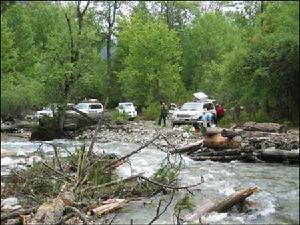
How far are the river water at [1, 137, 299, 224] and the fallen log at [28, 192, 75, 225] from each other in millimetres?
1627

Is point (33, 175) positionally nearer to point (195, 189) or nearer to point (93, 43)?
point (195, 189)

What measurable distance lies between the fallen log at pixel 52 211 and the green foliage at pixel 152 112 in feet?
57.4

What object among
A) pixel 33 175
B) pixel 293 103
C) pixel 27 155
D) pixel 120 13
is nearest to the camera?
pixel 33 175

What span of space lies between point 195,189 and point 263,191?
158cm

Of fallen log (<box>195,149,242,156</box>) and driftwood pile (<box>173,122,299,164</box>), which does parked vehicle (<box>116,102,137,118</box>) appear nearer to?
driftwood pile (<box>173,122,299,164</box>)

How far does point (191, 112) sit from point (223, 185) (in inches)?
549

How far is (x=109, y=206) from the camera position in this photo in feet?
31.7

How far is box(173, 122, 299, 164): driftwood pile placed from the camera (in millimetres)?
15914

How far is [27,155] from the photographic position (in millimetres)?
15414

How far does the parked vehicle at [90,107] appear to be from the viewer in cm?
2094

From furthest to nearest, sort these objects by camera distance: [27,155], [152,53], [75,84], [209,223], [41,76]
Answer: [152,53] < [75,84] < [41,76] < [27,155] < [209,223]

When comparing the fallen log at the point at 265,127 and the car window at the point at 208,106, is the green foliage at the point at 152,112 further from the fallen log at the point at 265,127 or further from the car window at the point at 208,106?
the fallen log at the point at 265,127

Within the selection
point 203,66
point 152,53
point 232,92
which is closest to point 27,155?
point 152,53

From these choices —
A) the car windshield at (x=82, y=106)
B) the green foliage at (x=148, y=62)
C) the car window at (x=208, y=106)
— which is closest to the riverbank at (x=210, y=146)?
the car windshield at (x=82, y=106)
